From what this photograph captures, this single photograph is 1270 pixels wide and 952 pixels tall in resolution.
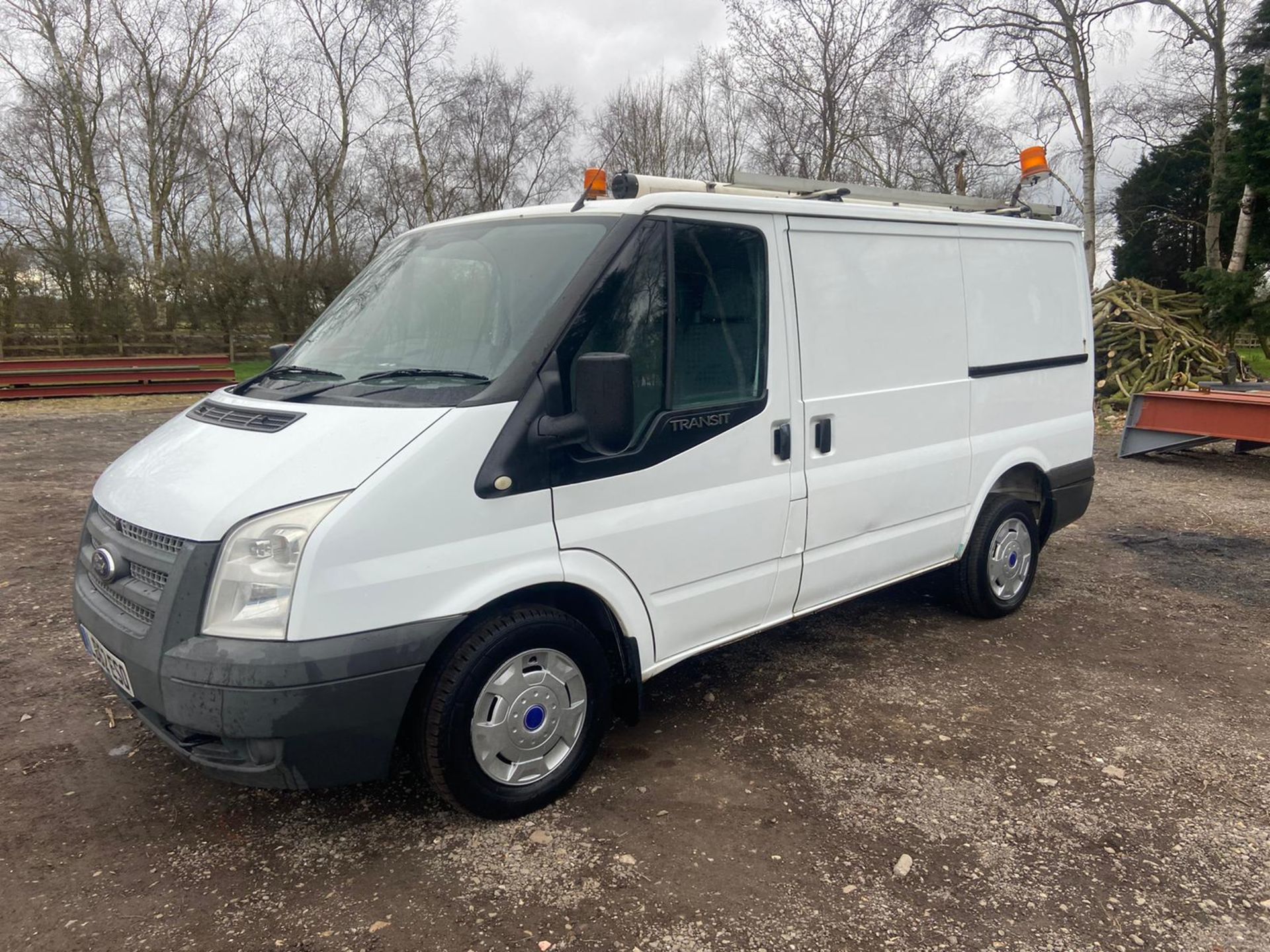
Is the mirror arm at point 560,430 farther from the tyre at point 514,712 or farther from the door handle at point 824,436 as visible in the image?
the door handle at point 824,436

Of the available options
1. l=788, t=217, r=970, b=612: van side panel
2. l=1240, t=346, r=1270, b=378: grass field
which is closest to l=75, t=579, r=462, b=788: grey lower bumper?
l=788, t=217, r=970, b=612: van side panel

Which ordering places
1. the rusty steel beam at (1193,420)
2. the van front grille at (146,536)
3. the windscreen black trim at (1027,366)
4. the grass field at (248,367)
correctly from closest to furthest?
the van front grille at (146,536)
the windscreen black trim at (1027,366)
the rusty steel beam at (1193,420)
the grass field at (248,367)

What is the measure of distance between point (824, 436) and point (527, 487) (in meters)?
1.51

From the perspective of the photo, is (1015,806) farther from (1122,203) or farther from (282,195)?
(282,195)

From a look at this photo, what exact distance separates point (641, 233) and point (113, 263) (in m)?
23.9

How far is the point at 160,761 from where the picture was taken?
362 centimetres

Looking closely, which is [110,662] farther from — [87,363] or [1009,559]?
[87,363]

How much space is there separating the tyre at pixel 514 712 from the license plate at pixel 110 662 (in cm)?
96

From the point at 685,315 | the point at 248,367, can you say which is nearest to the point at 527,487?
the point at 685,315

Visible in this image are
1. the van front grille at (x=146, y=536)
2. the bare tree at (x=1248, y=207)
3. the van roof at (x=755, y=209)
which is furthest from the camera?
the bare tree at (x=1248, y=207)

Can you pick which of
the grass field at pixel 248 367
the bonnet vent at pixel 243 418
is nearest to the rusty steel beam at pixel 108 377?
the grass field at pixel 248 367

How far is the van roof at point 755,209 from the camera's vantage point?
338 cm

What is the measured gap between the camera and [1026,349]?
5.08m

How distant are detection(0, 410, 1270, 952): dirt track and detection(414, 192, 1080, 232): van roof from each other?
85.5 inches
